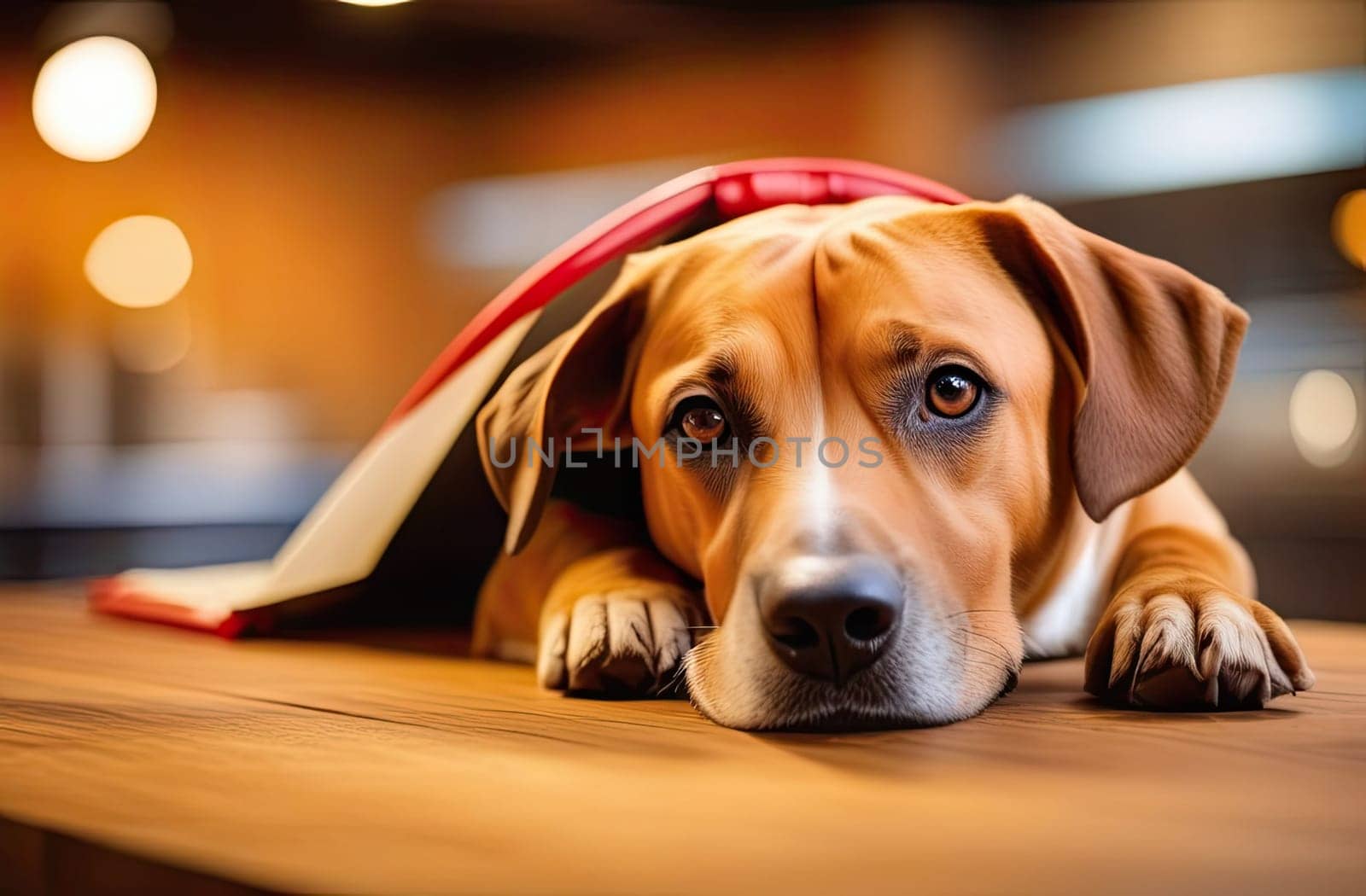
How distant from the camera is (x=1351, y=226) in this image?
3.27m

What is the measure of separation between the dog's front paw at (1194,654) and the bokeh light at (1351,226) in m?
2.53

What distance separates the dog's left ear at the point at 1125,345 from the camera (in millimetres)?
1221

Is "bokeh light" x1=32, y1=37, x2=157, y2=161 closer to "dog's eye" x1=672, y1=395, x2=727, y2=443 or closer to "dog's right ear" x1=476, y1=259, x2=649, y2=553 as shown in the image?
"dog's right ear" x1=476, y1=259, x2=649, y2=553

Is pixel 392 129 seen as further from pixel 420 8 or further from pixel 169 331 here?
pixel 169 331

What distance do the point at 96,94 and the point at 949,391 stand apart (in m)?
3.20

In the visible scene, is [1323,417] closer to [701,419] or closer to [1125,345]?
[1125,345]

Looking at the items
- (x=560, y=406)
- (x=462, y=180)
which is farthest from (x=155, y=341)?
(x=560, y=406)

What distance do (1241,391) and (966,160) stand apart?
987mm

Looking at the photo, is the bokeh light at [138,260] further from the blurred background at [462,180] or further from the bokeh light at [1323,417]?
the bokeh light at [1323,417]

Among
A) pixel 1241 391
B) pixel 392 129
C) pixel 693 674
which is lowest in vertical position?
pixel 693 674

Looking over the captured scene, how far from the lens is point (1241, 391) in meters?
3.31

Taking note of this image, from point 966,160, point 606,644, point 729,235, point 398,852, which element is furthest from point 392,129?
point 398,852

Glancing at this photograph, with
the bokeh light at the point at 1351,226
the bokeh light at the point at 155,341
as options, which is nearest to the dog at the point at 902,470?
the bokeh light at the point at 1351,226

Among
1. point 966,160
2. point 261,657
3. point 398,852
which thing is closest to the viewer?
point 398,852
